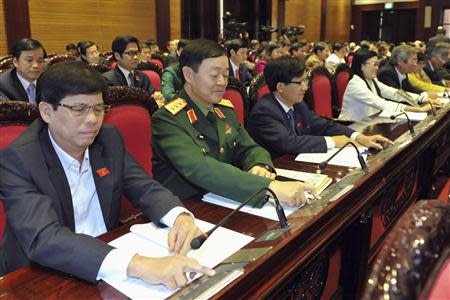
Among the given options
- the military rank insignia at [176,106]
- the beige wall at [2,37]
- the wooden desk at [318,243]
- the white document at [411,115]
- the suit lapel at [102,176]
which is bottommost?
the wooden desk at [318,243]

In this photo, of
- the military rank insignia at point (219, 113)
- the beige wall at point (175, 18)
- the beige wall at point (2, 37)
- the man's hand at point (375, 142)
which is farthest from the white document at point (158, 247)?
the beige wall at point (175, 18)

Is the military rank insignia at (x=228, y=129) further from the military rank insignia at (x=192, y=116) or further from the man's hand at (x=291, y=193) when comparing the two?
the man's hand at (x=291, y=193)

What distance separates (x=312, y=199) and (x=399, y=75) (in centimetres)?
349

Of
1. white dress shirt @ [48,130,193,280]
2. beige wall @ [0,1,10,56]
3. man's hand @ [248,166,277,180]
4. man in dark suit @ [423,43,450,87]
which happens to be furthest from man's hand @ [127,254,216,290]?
beige wall @ [0,1,10,56]

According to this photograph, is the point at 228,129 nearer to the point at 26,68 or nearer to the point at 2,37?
the point at 26,68

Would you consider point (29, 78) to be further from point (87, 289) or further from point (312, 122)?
point (87, 289)

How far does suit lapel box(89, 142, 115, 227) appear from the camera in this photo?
55.9 inches

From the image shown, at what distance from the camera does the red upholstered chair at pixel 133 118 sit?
2035 millimetres

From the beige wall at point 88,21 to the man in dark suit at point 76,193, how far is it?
21.6 ft

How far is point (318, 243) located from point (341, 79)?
353cm

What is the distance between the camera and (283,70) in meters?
2.47

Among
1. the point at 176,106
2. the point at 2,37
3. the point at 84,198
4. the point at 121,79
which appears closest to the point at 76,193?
the point at 84,198

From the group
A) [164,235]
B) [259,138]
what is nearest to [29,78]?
[259,138]

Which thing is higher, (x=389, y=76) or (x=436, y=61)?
(x=436, y=61)
